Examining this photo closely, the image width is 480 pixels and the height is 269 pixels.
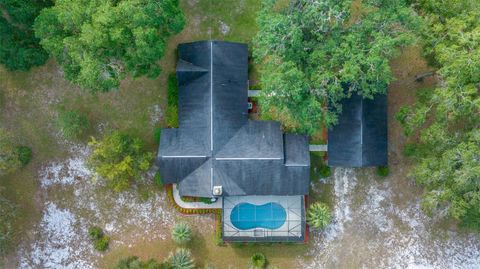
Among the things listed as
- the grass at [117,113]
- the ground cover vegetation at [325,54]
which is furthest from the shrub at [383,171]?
the grass at [117,113]

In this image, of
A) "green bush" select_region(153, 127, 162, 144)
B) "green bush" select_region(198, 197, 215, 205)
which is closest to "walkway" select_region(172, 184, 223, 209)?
"green bush" select_region(198, 197, 215, 205)

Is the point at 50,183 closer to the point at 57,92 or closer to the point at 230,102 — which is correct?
the point at 57,92

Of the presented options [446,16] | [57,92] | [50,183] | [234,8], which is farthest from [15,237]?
[446,16]

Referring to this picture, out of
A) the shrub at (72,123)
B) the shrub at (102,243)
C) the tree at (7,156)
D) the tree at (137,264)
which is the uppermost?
the shrub at (72,123)

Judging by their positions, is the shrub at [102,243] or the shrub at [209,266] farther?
the shrub at [102,243]

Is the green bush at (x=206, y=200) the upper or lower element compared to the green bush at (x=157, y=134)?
lower

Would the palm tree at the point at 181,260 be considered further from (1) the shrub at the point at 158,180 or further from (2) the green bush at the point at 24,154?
(2) the green bush at the point at 24,154

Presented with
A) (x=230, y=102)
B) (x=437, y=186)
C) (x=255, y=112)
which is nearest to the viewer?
(x=437, y=186)
